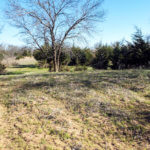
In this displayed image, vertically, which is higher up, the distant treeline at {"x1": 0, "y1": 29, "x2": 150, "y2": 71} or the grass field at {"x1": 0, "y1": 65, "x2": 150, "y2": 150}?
the distant treeline at {"x1": 0, "y1": 29, "x2": 150, "y2": 71}

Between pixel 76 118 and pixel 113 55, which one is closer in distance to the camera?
pixel 76 118

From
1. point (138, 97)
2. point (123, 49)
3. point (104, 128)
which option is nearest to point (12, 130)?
point (104, 128)

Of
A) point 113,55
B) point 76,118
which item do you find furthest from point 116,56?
point 76,118

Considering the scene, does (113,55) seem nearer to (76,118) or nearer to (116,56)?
(116,56)

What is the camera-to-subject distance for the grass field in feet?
7.09

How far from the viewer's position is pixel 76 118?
110 inches

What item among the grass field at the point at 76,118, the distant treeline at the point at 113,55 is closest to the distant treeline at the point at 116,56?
the distant treeline at the point at 113,55

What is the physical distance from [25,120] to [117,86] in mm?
2735

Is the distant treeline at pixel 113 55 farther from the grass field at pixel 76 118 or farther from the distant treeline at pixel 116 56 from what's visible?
the grass field at pixel 76 118

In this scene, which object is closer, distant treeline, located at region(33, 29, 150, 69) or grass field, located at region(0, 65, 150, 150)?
grass field, located at region(0, 65, 150, 150)

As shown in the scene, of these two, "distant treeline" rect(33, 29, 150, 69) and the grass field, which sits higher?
"distant treeline" rect(33, 29, 150, 69)

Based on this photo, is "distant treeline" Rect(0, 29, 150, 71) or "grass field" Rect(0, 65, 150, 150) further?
"distant treeline" Rect(0, 29, 150, 71)

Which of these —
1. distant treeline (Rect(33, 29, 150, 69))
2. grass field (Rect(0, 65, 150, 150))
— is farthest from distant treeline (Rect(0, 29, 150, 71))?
grass field (Rect(0, 65, 150, 150))

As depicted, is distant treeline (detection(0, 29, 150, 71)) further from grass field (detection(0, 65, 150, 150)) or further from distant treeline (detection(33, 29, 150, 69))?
grass field (detection(0, 65, 150, 150))
